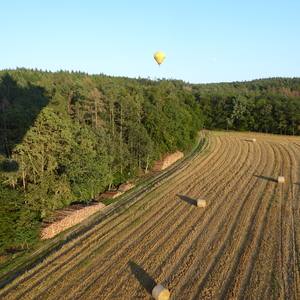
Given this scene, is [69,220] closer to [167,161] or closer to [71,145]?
[71,145]

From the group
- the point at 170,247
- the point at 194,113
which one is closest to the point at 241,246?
the point at 170,247

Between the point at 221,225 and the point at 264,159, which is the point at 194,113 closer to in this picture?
the point at 264,159

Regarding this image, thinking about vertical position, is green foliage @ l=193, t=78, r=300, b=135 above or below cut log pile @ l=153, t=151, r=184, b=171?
above

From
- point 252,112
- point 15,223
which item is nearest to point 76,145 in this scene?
point 15,223

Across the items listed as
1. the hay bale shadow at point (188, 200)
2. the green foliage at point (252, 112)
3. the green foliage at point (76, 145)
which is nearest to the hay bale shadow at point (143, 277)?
the green foliage at point (76, 145)

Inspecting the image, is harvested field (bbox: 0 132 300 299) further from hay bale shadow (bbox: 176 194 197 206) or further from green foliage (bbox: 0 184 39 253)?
green foliage (bbox: 0 184 39 253)

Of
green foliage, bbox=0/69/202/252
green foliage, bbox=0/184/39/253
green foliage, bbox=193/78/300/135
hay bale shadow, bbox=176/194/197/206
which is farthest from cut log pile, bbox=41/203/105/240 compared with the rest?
green foliage, bbox=193/78/300/135
